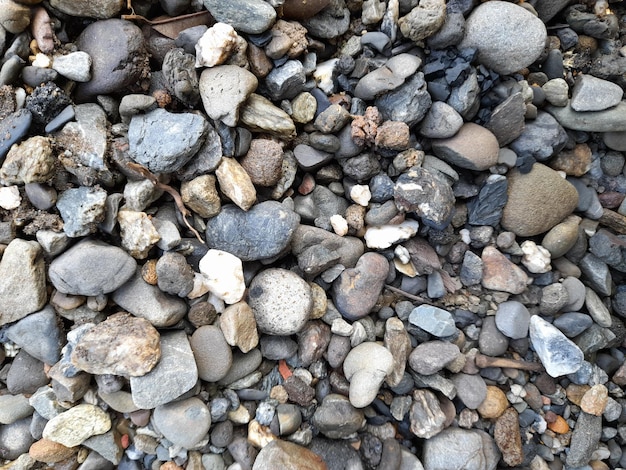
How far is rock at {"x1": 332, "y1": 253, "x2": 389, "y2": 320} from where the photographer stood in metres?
1.86

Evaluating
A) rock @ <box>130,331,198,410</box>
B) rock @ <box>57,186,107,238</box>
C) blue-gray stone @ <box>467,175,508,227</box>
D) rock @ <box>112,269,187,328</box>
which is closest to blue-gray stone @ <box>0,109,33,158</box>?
rock @ <box>57,186,107,238</box>

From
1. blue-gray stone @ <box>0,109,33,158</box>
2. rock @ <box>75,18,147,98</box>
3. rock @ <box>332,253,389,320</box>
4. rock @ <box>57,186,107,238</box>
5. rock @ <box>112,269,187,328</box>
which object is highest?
rock @ <box>75,18,147,98</box>

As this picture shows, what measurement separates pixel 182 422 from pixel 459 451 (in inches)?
46.7

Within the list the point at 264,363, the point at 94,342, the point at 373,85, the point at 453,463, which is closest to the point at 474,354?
the point at 453,463

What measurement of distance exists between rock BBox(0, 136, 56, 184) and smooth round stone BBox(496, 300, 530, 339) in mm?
1991

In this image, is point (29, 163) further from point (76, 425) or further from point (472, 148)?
point (472, 148)

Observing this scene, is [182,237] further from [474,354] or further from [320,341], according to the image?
[474,354]

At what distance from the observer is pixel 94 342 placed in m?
1.55

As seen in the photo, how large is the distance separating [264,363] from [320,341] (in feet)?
0.85

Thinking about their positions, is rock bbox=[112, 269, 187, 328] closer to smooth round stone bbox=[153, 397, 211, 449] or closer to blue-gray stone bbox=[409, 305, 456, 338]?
smooth round stone bbox=[153, 397, 211, 449]

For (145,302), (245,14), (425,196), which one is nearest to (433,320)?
(425,196)

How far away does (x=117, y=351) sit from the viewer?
5.06 ft

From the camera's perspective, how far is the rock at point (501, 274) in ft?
6.48

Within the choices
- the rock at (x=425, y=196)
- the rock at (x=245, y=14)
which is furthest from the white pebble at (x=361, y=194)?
the rock at (x=245, y=14)
